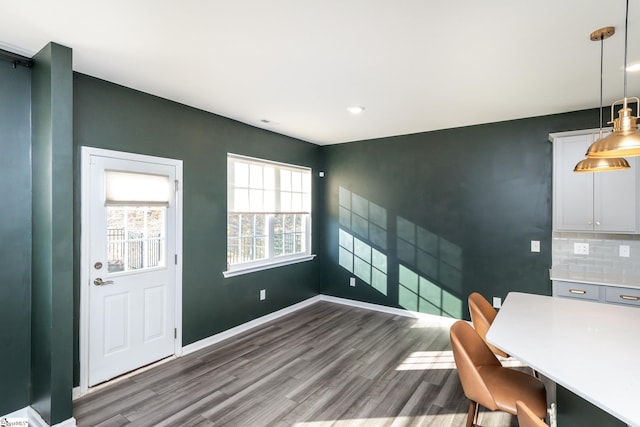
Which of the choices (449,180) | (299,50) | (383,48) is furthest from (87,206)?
(449,180)

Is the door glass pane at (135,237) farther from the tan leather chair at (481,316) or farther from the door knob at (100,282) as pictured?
the tan leather chair at (481,316)

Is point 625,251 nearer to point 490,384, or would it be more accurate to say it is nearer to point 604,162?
point 604,162

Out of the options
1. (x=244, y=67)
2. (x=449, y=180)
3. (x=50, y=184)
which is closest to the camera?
(x=50, y=184)

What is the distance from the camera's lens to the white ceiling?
6.18 feet

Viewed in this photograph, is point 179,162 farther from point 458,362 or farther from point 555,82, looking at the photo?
point 555,82

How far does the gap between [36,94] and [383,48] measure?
258 cm

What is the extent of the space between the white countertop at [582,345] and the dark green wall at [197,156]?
2.97m

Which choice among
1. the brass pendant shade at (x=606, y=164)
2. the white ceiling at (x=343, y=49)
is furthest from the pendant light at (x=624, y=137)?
the white ceiling at (x=343, y=49)

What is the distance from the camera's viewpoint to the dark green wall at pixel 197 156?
287cm

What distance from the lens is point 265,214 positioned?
4.65 metres

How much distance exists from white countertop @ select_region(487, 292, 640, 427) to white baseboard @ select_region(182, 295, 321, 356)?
3040 millimetres

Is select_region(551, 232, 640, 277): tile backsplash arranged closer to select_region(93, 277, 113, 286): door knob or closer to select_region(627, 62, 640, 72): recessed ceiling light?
select_region(627, 62, 640, 72): recessed ceiling light

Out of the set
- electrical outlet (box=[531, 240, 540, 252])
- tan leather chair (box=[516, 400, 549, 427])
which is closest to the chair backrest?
tan leather chair (box=[516, 400, 549, 427])

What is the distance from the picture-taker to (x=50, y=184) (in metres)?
2.27
